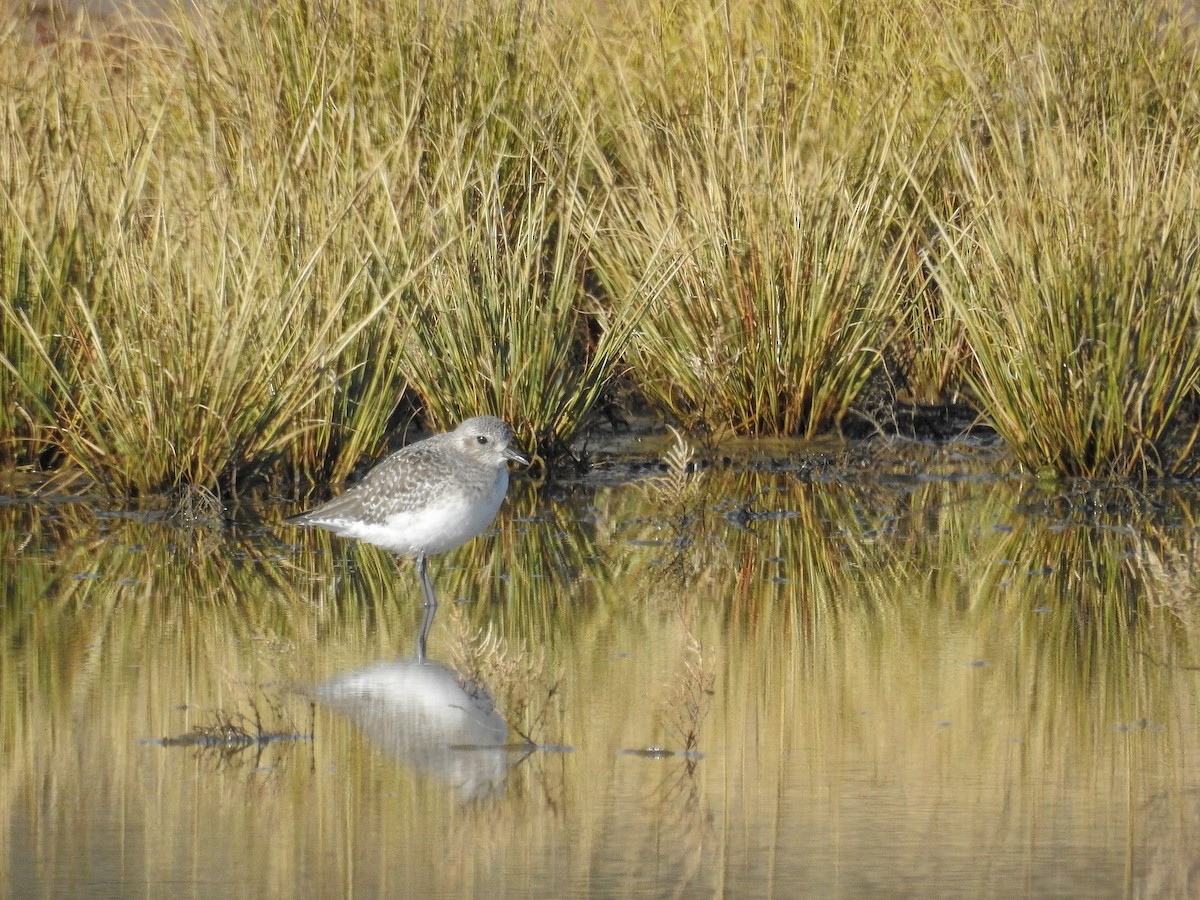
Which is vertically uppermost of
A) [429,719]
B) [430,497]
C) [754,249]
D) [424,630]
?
[754,249]

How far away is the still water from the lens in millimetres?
4531

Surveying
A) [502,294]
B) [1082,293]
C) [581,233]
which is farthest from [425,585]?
[1082,293]

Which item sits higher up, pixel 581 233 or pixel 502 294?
pixel 581 233

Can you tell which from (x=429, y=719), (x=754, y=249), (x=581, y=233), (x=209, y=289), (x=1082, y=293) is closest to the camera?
(x=429, y=719)

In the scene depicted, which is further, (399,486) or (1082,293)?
(1082,293)

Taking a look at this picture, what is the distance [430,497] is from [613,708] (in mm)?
1525

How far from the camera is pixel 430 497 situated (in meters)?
7.05

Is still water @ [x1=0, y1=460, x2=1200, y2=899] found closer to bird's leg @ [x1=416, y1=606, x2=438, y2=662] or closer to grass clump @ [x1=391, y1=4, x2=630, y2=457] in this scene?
bird's leg @ [x1=416, y1=606, x2=438, y2=662]

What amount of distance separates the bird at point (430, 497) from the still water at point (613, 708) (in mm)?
252

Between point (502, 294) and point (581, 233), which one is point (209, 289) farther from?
point (581, 233)

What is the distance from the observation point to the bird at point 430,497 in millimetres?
7004

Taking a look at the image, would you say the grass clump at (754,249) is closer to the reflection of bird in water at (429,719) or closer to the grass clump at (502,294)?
the grass clump at (502,294)

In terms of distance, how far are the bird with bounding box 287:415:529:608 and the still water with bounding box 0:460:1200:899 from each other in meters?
0.25

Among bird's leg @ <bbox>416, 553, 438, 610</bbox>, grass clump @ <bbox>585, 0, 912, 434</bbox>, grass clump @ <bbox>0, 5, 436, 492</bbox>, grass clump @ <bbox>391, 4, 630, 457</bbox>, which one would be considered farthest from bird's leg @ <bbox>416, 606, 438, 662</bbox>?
grass clump @ <bbox>585, 0, 912, 434</bbox>
